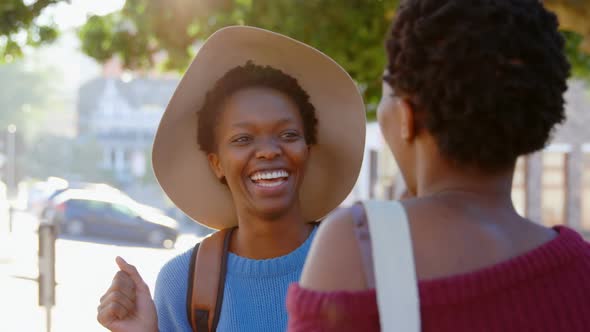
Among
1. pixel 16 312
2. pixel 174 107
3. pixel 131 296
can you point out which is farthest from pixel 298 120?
pixel 16 312

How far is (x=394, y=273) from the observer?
4.09ft

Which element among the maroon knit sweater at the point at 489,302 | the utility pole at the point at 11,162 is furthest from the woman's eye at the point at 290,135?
the utility pole at the point at 11,162

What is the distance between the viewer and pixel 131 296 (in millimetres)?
2199

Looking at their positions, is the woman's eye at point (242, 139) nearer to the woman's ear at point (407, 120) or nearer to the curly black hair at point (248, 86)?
the curly black hair at point (248, 86)

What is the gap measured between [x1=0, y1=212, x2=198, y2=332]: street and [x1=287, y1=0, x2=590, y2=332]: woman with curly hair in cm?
652

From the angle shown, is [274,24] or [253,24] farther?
[253,24]

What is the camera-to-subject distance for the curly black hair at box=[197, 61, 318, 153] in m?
2.46

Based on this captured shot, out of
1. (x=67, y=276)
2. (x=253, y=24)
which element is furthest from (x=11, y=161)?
(x=253, y=24)

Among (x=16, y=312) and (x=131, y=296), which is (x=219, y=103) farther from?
(x=16, y=312)

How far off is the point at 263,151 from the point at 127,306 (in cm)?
54

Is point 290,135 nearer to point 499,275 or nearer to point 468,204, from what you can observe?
point 468,204

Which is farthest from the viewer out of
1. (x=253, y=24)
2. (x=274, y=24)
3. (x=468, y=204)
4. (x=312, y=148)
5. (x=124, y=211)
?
(x=124, y=211)

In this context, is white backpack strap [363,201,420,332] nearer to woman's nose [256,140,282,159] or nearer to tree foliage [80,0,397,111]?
woman's nose [256,140,282,159]

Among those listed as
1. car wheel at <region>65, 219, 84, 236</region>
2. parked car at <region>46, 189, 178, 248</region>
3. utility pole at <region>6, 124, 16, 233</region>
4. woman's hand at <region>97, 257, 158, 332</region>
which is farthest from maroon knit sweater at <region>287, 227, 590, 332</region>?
car wheel at <region>65, 219, 84, 236</region>
